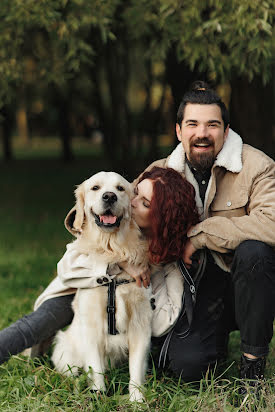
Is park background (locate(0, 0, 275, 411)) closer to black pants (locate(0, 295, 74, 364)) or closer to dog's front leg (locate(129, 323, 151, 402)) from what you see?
dog's front leg (locate(129, 323, 151, 402))

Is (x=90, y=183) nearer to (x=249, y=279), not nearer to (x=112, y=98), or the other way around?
(x=249, y=279)

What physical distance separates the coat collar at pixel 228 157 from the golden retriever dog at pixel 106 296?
38 cm

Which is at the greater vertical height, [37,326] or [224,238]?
[224,238]

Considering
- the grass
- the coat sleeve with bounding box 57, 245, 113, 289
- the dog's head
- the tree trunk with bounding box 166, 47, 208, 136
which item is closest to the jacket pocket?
the dog's head

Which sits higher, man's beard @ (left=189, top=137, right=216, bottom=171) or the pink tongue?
man's beard @ (left=189, top=137, right=216, bottom=171)

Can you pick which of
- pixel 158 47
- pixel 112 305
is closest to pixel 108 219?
pixel 112 305

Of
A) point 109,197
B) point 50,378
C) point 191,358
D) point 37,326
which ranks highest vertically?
point 109,197

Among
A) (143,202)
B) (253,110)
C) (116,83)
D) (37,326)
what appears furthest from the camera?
(116,83)

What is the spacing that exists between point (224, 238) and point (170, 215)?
12.6 inches

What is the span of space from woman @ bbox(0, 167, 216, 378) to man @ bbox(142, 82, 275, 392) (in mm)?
95

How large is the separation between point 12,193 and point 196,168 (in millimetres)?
10221

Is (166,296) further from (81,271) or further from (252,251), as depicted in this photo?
(252,251)

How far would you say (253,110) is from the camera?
775 cm

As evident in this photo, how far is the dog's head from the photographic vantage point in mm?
3135
